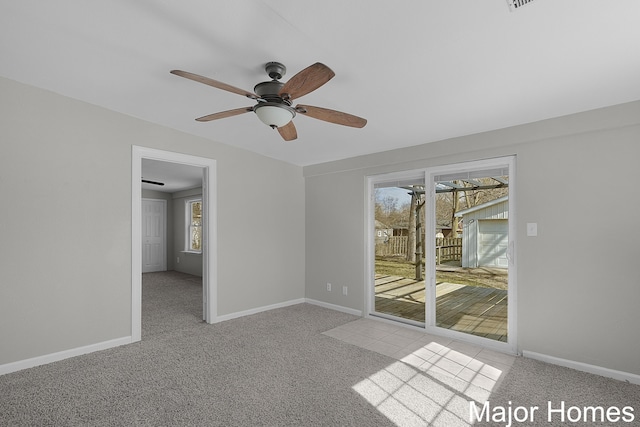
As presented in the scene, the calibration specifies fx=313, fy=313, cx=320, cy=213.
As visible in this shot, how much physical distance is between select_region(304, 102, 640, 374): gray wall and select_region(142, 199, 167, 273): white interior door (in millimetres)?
7831

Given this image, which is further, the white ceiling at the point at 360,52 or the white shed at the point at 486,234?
the white shed at the point at 486,234

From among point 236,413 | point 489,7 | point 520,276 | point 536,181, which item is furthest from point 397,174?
point 236,413

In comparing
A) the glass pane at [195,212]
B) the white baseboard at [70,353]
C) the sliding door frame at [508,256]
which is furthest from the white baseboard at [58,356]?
the glass pane at [195,212]

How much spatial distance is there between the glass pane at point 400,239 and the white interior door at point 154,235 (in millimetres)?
6509

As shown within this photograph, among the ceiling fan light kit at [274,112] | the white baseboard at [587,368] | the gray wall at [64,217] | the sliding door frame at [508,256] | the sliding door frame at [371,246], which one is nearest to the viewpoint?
the ceiling fan light kit at [274,112]

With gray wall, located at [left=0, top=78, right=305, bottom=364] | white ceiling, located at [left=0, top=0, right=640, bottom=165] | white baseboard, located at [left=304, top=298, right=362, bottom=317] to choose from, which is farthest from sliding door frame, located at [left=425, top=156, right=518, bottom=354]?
gray wall, located at [left=0, top=78, right=305, bottom=364]

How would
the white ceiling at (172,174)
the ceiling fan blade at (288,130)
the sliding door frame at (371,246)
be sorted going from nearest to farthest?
1. the ceiling fan blade at (288,130)
2. the sliding door frame at (371,246)
3. the white ceiling at (172,174)

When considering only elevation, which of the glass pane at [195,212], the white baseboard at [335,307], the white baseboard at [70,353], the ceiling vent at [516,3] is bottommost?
the white baseboard at [335,307]

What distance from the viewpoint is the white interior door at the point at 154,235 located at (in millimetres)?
8281

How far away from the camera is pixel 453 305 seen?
171 inches

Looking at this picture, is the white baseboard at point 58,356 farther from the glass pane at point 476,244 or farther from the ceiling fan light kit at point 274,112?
the glass pane at point 476,244

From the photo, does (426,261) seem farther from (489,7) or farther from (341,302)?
(489,7)

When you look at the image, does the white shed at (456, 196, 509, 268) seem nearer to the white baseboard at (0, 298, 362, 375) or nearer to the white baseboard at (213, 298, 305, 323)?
the white baseboard at (0, 298, 362, 375)

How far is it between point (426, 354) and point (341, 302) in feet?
5.69
